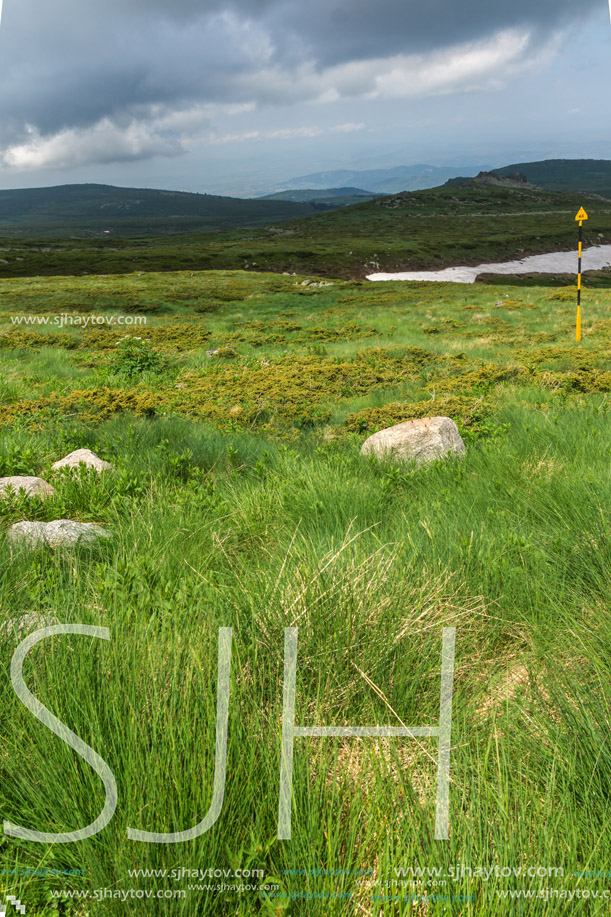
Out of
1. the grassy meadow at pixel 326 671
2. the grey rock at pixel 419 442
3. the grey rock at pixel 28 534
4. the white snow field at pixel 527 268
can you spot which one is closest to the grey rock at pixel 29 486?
the grassy meadow at pixel 326 671

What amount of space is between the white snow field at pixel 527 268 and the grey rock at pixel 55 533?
61199mm

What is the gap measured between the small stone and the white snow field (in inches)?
2350

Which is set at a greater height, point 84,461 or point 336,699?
point 84,461

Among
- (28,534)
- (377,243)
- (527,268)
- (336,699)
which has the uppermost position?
(377,243)

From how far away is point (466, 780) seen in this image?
1.63m

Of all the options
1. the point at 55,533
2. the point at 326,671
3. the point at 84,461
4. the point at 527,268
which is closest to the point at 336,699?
the point at 326,671

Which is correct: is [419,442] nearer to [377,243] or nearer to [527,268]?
[527,268]

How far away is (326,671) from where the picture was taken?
202 cm

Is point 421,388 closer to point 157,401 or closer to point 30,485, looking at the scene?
point 157,401

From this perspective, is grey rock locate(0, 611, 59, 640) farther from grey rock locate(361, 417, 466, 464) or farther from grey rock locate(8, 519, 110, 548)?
grey rock locate(361, 417, 466, 464)

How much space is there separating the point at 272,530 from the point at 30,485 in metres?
2.47

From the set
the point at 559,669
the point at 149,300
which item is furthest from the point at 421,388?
the point at 149,300

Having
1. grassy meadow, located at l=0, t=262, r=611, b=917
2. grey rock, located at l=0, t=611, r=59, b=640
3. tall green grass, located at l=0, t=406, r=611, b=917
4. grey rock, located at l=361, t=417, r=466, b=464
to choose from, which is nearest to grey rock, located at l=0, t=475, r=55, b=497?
grassy meadow, located at l=0, t=262, r=611, b=917

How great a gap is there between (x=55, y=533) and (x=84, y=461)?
1.71m
